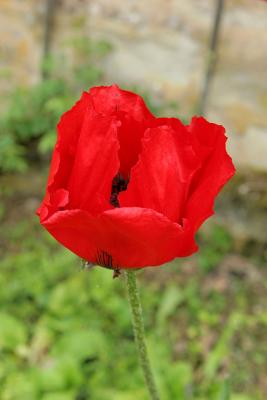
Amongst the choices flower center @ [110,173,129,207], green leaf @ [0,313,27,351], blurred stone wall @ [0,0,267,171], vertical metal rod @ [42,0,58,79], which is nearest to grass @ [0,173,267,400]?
green leaf @ [0,313,27,351]

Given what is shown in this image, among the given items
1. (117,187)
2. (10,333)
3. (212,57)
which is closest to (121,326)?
(10,333)

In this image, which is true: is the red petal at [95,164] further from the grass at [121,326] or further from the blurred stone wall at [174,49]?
the blurred stone wall at [174,49]

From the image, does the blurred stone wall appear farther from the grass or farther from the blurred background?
the grass

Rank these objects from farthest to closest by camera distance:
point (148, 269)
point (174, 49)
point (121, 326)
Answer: point (174, 49), point (148, 269), point (121, 326)

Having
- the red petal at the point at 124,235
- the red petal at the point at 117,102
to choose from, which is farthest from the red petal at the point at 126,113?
the red petal at the point at 124,235

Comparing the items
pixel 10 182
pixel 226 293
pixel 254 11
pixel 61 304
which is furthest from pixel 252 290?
pixel 10 182

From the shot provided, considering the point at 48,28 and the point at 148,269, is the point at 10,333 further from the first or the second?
the point at 48,28
